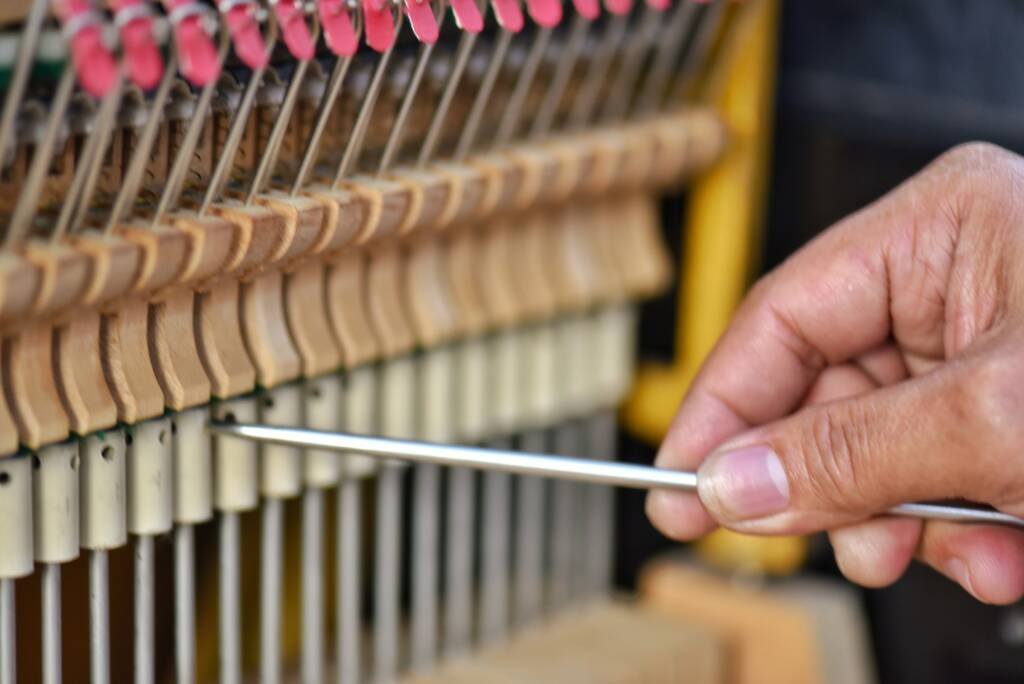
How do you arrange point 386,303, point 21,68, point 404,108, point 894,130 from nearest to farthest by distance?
point 21,68 < point 404,108 < point 386,303 < point 894,130

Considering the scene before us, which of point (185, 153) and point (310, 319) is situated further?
point (310, 319)

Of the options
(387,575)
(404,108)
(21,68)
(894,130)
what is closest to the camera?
(21,68)

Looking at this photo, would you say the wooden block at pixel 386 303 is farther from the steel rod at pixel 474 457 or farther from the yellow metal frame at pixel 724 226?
the yellow metal frame at pixel 724 226

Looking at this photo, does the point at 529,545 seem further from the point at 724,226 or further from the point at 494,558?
the point at 724,226

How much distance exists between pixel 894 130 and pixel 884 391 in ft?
1.63

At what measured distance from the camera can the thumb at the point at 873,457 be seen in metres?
0.72

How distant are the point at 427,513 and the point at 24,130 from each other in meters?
0.49

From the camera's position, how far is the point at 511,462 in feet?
2.64

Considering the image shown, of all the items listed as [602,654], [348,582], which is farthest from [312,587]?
[602,654]

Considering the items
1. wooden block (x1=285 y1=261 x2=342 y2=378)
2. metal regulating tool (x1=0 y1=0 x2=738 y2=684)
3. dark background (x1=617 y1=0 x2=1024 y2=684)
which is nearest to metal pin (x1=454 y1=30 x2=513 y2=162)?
metal regulating tool (x1=0 y1=0 x2=738 y2=684)

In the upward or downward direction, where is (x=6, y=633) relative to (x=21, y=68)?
downward

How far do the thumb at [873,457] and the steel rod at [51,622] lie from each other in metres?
0.34

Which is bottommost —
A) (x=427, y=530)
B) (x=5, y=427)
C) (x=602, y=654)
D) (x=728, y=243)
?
(x=602, y=654)

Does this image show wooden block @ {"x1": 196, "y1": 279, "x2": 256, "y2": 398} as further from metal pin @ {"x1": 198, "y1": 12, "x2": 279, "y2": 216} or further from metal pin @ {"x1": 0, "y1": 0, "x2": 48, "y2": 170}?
metal pin @ {"x1": 0, "y1": 0, "x2": 48, "y2": 170}
